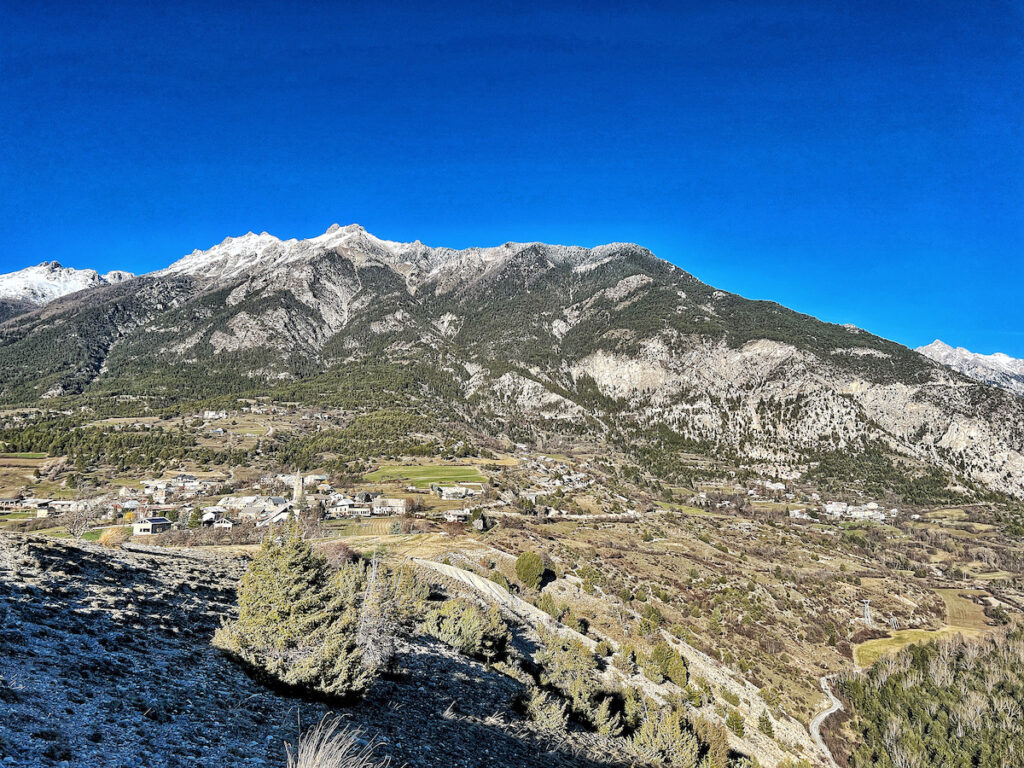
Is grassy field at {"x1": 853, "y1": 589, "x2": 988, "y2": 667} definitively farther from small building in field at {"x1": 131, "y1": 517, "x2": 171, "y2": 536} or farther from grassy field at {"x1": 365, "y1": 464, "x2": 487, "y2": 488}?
small building in field at {"x1": 131, "y1": 517, "x2": 171, "y2": 536}

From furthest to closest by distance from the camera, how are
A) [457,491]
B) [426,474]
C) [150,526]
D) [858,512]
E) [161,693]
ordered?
[858,512]
[426,474]
[457,491]
[150,526]
[161,693]

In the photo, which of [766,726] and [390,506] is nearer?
[766,726]

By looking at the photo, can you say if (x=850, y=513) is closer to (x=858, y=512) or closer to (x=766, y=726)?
(x=858, y=512)

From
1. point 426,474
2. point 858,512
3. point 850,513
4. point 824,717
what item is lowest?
point 824,717

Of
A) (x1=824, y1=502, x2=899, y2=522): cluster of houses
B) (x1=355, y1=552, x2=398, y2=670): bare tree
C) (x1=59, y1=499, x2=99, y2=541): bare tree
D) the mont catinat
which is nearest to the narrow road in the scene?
the mont catinat

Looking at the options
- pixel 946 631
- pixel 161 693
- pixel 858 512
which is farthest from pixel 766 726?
pixel 858 512

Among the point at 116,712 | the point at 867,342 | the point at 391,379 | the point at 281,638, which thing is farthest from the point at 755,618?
the point at 867,342

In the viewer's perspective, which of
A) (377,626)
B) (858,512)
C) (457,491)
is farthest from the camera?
(858,512)
